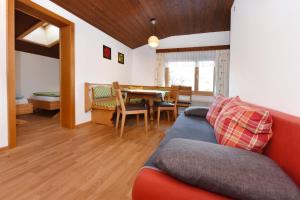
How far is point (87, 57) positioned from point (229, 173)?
11.4 ft

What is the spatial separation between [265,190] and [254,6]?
2.08m

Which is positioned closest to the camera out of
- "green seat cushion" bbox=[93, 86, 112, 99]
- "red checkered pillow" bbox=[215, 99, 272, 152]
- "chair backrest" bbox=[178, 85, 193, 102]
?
"red checkered pillow" bbox=[215, 99, 272, 152]

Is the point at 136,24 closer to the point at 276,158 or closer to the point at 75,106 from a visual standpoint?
the point at 75,106

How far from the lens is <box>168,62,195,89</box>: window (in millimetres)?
5152

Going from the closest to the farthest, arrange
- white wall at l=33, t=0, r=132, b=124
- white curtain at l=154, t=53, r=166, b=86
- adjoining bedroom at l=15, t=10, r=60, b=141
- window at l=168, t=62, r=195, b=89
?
white wall at l=33, t=0, r=132, b=124 → adjoining bedroom at l=15, t=10, r=60, b=141 → window at l=168, t=62, r=195, b=89 → white curtain at l=154, t=53, r=166, b=86

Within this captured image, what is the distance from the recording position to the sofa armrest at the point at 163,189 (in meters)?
0.61

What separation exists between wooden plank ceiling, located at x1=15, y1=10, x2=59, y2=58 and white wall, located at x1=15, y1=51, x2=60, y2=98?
0.13 m

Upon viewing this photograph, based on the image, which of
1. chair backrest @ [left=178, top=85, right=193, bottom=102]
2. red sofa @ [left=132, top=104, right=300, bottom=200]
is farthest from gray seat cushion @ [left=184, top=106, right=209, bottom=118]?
chair backrest @ [left=178, top=85, right=193, bottom=102]

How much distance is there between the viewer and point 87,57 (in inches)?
135

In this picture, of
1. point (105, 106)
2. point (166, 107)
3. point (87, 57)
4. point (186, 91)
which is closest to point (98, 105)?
point (105, 106)

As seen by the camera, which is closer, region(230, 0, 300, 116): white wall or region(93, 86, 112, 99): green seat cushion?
region(230, 0, 300, 116): white wall

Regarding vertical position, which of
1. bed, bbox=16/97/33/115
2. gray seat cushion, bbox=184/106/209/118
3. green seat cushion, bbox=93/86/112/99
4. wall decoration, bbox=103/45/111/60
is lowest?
bed, bbox=16/97/33/115

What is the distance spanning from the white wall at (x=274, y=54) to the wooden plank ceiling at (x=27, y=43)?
4358 millimetres

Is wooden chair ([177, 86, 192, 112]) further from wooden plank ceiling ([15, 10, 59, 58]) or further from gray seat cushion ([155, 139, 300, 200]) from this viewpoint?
wooden plank ceiling ([15, 10, 59, 58])
